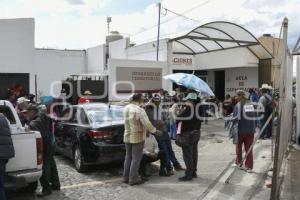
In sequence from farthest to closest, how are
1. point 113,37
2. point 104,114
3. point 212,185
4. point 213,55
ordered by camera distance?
1. point 113,37
2. point 213,55
3. point 104,114
4. point 212,185

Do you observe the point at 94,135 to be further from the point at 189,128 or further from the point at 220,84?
the point at 220,84

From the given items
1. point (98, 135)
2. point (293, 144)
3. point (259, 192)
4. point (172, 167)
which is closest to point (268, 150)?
point (293, 144)

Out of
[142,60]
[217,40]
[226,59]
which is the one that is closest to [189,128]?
[142,60]

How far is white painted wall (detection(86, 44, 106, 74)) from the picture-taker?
2891 centimetres

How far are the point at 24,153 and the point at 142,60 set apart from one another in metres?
14.3

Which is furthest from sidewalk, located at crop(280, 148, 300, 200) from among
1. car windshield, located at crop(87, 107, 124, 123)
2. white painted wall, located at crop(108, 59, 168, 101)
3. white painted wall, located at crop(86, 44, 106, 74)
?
white painted wall, located at crop(86, 44, 106, 74)

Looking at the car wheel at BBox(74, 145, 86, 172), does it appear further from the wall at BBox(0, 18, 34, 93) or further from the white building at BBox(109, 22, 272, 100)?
the white building at BBox(109, 22, 272, 100)

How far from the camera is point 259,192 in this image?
24.8 ft

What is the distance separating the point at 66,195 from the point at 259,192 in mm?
3358

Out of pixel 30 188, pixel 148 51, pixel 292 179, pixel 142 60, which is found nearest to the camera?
pixel 30 188

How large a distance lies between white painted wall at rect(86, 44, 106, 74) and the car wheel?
19497 millimetres

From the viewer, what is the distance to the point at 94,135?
8797 mm

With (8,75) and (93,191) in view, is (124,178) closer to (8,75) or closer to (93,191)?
(93,191)

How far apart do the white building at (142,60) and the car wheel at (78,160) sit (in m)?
8.89
